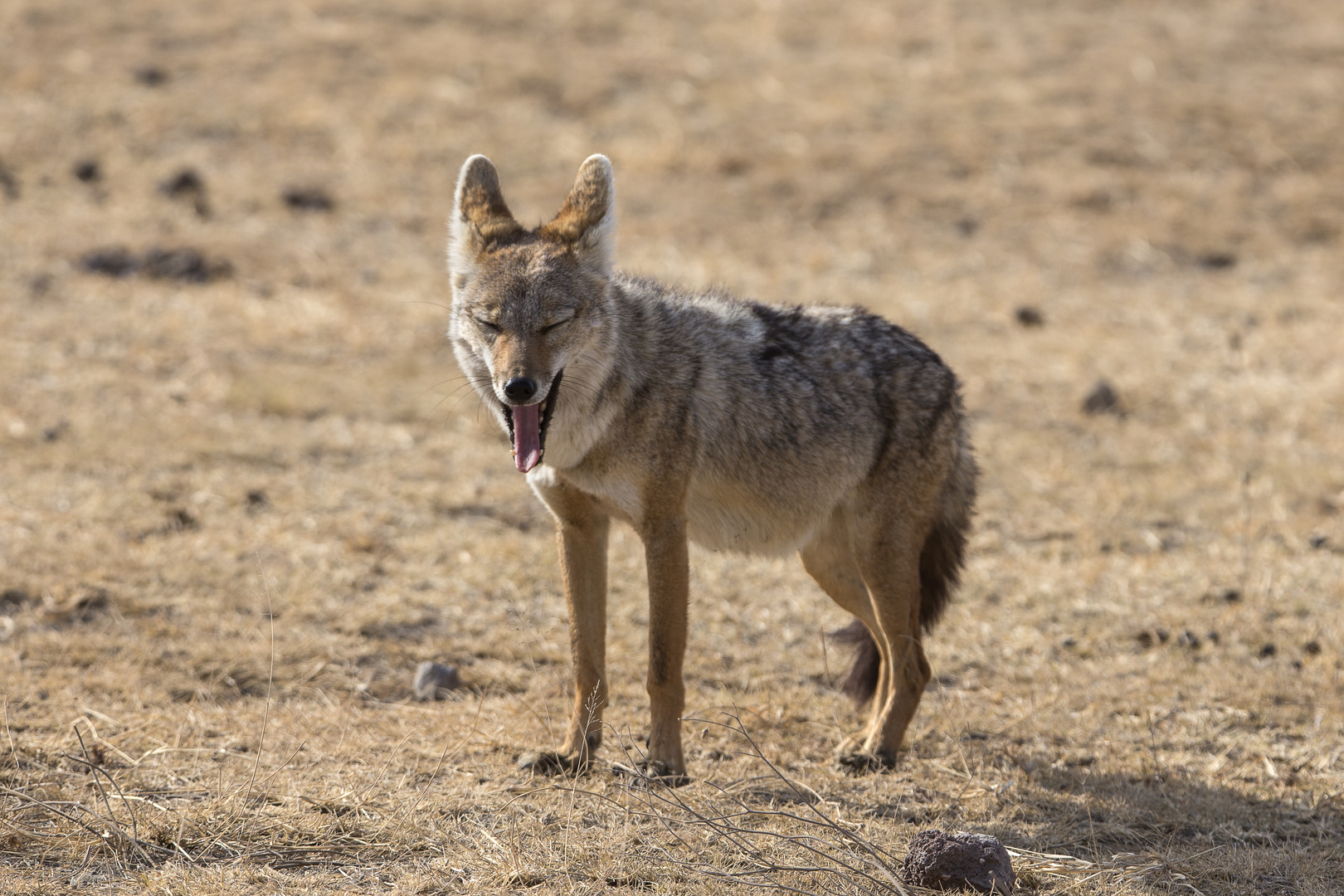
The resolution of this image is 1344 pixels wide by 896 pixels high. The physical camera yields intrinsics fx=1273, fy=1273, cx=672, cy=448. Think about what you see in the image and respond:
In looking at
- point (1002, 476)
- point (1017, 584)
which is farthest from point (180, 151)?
point (1017, 584)

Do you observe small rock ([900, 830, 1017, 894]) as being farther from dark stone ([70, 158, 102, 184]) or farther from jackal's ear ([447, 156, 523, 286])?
dark stone ([70, 158, 102, 184])

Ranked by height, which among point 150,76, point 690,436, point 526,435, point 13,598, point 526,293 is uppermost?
point 150,76

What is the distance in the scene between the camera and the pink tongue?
5129 mm

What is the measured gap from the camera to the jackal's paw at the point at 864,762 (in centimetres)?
578

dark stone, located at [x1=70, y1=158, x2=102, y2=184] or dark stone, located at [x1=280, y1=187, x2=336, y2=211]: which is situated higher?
dark stone, located at [x1=70, y1=158, x2=102, y2=184]

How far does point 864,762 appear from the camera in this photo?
581 cm

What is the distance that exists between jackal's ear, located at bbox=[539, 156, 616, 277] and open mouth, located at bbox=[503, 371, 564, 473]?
69 cm

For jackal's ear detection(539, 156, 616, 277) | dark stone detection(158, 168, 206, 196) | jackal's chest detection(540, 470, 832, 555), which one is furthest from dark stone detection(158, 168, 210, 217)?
jackal's chest detection(540, 470, 832, 555)

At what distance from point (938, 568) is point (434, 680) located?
2.58 m

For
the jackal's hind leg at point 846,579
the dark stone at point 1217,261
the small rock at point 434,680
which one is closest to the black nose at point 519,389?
the jackal's hind leg at point 846,579

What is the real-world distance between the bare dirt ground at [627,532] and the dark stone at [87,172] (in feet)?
0.24

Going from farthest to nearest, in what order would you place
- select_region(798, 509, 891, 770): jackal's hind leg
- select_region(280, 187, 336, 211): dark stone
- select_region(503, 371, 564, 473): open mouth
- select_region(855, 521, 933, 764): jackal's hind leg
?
select_region(280, 187, 336, 211): dark stone
select_region(798, 509, 891, 770): jackal's hind leg
select_region(855, 521, 933, 764): jackal's hind leg
select_region(503, 371, 564, 473): open mouth

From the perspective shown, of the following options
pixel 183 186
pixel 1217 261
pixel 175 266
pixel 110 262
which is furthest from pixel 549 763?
pixel 1217 261

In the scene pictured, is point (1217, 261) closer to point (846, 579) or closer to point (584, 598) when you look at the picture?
point (846, 579)
